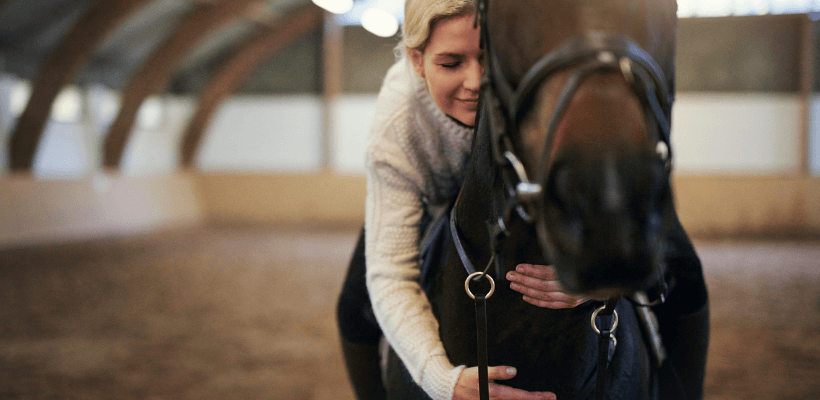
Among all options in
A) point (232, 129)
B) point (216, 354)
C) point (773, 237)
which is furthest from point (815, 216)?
point (232, 129)

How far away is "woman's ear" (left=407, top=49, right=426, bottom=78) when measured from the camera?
94 cm

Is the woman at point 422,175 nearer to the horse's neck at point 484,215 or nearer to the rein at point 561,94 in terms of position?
the horse's neck at point 484,215

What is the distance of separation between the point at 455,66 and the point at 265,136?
1048cm

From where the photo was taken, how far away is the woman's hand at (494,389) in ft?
2.59

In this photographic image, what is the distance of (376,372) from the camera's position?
1.51 m

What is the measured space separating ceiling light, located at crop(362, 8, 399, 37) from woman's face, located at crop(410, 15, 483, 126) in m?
7.28

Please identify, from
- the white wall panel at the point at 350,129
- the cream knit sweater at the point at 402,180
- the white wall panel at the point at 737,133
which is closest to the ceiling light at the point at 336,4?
the white wall panel at the point at 350,129

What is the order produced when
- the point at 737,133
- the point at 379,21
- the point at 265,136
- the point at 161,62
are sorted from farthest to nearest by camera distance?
the point at 265,136
the point at 737,133
the point at 161,62
the point at 379,21

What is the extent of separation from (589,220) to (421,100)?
65 cm

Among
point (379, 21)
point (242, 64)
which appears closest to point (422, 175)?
point (379, 21)

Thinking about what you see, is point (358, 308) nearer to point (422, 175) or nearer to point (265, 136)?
point (422, 175)

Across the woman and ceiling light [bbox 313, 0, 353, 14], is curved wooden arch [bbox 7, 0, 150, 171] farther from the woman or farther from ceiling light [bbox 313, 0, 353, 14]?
the woman

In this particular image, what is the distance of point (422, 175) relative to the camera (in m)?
1.07

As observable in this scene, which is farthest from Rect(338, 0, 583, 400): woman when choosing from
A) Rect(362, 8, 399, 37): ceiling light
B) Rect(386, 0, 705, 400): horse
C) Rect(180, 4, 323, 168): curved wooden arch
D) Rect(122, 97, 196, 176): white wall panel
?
Rect(122, 97, 196, 176): white wall panel
